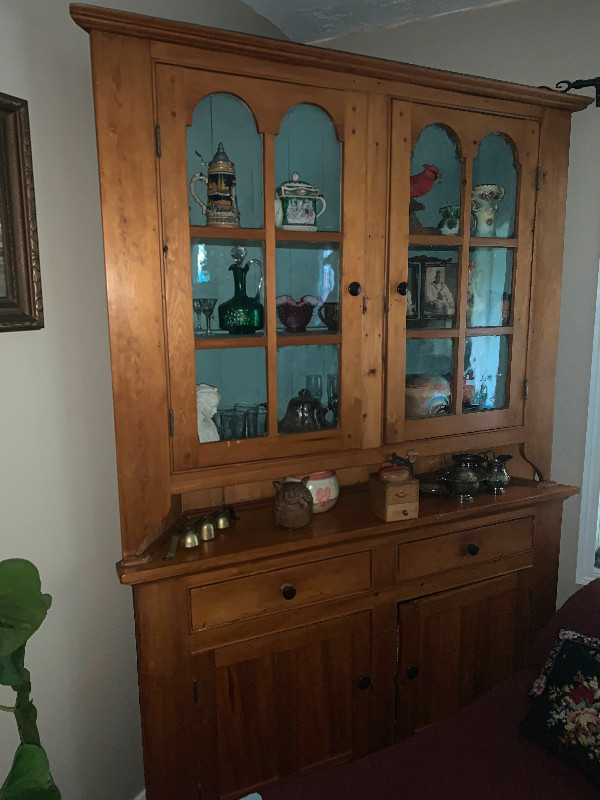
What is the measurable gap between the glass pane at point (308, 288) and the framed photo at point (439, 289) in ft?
1.02

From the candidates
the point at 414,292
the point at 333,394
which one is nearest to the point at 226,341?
the point at 333,394

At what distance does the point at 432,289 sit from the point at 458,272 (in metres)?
0.09

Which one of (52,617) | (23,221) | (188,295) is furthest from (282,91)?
(52,617)

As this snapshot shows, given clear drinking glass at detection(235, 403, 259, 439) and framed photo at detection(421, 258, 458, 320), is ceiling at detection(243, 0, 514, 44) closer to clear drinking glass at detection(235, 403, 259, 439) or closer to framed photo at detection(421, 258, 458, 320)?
framed photo at detection(421, 258, 458, 320)

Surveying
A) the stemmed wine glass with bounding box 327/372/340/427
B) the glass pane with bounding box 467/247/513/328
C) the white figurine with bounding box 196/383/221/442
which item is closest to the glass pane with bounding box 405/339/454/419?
the glass pane with bounding box 467/247/513/328

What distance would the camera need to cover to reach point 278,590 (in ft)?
4.69

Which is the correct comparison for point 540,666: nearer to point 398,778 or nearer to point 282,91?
point 398,778

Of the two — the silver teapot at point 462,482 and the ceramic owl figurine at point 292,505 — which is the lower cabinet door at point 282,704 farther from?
the silver teapot at point 462,482

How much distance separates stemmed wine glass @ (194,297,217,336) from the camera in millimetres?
1378

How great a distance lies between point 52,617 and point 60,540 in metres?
0.19

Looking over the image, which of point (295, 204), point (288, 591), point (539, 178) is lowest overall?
point (288, 591)

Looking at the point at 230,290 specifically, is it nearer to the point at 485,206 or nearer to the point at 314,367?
the point at 314,367

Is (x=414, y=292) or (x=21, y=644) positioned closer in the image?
(x=21, y=644)

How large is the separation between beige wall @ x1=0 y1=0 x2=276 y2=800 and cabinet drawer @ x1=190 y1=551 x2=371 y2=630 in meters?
0.38
